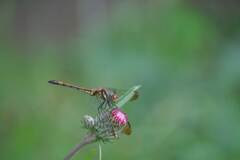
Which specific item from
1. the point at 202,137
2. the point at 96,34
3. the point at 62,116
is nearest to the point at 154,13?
the point at 96,34

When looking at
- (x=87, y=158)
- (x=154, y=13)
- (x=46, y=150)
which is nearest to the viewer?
(x=87, y=158)

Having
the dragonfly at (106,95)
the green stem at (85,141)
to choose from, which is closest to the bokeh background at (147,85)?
the dragonfly at (106,95)

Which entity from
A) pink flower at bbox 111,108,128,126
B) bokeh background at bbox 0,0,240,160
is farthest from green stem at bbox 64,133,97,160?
bokeh background at bbox 0,0,240,160

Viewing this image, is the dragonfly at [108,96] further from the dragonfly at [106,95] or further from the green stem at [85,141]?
the green stem at [85,141]

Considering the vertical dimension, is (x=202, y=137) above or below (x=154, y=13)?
below

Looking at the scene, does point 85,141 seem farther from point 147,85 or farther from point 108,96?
point 147,85

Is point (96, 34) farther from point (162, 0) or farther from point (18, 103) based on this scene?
point (18, 103)
